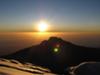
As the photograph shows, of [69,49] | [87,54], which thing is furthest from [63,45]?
[87,54]

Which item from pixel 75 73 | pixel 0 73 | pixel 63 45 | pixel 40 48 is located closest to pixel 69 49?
pixel 63 45

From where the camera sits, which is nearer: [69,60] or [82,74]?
[82,74]

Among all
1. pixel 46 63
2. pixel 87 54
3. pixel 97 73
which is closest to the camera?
pixel 97 73

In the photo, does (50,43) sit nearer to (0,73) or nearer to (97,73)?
(97,73)

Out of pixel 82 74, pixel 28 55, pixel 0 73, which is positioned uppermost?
pixel 28 55

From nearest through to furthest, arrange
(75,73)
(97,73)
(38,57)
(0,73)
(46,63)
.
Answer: (0,73) → (97,73) → (75,73) → (46,63) → (38,57)

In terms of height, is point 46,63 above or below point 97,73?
above
